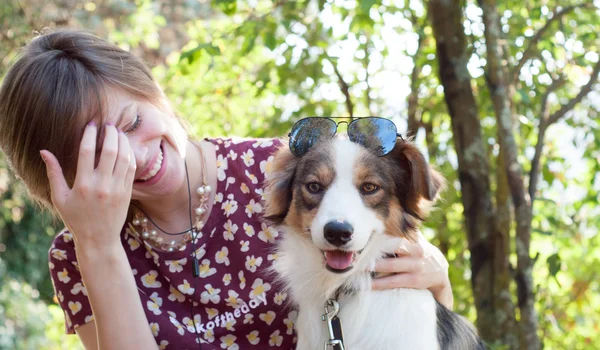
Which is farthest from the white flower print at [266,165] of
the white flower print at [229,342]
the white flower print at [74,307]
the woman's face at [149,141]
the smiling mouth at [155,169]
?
the white flower print at [74,307]

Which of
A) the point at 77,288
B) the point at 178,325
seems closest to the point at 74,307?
the point at 77,288

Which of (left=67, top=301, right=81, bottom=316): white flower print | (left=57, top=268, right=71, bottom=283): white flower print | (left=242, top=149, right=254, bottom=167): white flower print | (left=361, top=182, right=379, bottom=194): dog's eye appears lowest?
(left=67, top=301, right=81, bottom=316): white flower print

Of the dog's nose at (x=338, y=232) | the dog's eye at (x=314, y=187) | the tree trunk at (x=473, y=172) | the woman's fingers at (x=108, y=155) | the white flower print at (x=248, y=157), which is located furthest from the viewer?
the tree trunk at (x=473, y=172)

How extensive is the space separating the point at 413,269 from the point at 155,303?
1.00 meters

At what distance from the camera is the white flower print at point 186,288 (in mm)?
2617

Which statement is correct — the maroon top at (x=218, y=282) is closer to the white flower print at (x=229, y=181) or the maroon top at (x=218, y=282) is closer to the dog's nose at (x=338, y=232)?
the white flower print at (x=229, y=181)

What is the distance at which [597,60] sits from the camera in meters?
3.42

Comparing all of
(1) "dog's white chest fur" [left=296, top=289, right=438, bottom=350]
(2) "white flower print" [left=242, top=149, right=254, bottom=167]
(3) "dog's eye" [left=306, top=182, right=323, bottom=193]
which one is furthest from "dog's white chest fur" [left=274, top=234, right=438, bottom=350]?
(2) "white flower print" [left=242, top=149, right=254, bottom=167]

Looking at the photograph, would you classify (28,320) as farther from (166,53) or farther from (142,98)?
(166,53)

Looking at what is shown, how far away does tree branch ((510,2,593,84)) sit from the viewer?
10.9 ft

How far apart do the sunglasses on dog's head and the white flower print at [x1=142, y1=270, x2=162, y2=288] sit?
76 centimetres

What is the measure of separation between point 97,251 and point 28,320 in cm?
487

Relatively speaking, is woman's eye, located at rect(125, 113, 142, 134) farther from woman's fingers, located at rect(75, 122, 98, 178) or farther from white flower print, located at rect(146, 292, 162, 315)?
white flower print, located at rect(146, 292, 162, 315)

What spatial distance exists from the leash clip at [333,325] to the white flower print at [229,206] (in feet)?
1.85
